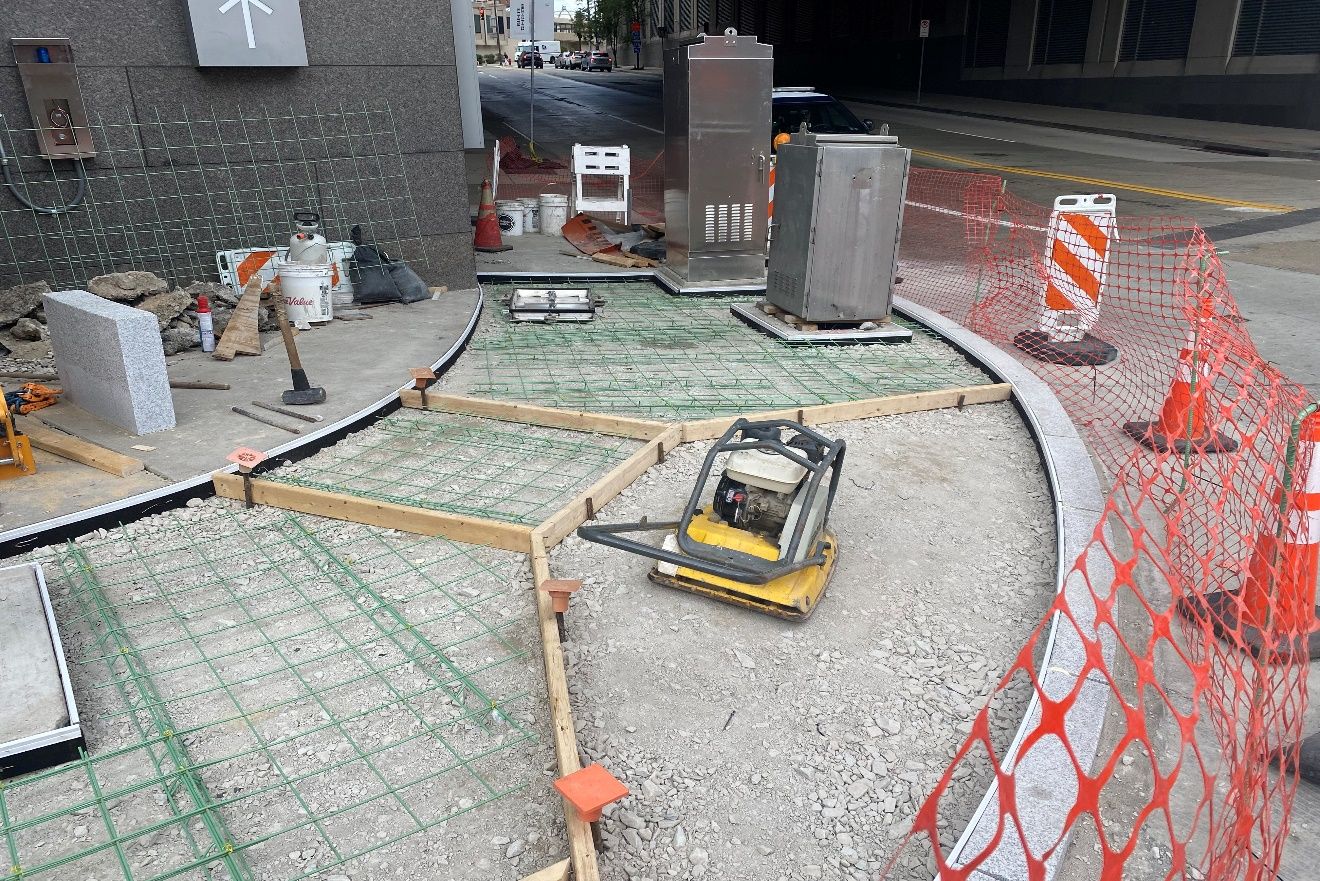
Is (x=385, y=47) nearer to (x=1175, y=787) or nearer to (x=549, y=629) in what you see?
(x=549, y=629)

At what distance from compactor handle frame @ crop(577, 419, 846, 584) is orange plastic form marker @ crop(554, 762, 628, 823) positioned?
117 centimetres

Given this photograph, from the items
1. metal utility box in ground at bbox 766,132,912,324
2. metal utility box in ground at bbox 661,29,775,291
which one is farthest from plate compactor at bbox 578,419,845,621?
metal utility box in ground at bbox 661,29,775,291

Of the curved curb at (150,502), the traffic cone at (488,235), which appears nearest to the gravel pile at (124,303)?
the curved curb at (150,502)

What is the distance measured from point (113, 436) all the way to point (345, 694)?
9.63 ft

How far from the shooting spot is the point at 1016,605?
387 cm

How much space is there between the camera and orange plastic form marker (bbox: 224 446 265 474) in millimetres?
4598

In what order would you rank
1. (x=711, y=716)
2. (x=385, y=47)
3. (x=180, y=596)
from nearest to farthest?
(x=711, y=716) → (x=180, y=596) → (x=385, y=47)

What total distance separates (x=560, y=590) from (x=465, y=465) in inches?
75.5

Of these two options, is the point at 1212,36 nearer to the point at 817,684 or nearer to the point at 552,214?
the point at 552,214

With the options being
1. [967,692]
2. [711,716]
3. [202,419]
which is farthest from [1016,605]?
[202,419]

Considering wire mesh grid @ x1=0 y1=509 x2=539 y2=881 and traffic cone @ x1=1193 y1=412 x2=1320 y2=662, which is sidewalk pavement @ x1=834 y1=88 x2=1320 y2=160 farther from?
wire mesh grid @ x1=0 y1=509 x2=539 y2=881

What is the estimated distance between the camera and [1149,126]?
24.3 meters

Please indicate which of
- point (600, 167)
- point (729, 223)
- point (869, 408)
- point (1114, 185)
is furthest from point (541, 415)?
point (1114, 185)

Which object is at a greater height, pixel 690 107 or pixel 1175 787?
pixel 690 107
